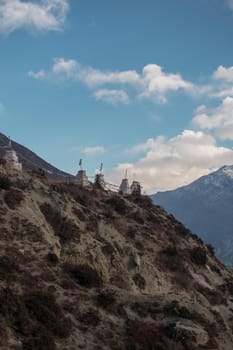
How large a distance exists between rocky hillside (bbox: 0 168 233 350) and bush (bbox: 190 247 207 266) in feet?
0.51

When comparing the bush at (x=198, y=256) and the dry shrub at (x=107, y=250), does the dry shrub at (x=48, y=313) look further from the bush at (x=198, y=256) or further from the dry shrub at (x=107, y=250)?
the bush at (x=198, y=256)

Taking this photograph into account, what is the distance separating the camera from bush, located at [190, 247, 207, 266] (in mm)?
78062

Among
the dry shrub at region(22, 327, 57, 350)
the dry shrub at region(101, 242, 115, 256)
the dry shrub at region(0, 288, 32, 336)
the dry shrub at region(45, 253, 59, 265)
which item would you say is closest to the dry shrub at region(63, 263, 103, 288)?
the dry shrub at region(45, 253, 59, 265)

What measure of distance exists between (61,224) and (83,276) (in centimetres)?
1777

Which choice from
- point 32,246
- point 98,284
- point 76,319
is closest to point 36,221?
point 32,246

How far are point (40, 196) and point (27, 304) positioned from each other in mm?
29054

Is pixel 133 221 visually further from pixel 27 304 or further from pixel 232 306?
pixel 27 304

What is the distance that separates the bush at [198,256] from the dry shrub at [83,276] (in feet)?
119

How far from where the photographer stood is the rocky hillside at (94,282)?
35.3 meters

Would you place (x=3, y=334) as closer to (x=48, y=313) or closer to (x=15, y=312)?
(x=15, y=312)

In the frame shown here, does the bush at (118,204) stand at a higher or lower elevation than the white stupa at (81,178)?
lower

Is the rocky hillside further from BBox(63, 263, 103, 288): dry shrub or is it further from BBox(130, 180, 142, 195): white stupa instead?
BBox(130, 180, 142, 195): white stupa

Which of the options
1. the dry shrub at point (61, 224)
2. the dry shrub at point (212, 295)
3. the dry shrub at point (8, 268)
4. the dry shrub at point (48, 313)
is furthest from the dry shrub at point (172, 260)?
the dry shrub at point (48, 313)

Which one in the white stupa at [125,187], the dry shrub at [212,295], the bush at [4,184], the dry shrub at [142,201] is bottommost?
the dry shrub at [212,295]
